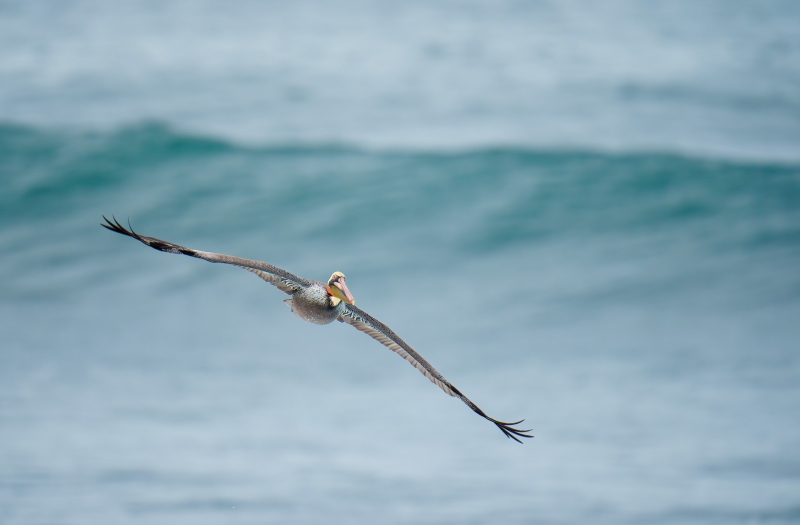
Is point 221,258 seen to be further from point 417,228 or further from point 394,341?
point 417,228

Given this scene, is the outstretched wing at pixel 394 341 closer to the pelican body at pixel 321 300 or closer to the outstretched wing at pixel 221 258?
the pelican body at pixel 321 300

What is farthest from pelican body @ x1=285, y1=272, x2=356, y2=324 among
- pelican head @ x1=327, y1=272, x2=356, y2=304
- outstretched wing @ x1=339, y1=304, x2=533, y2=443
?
outstretched wing @ x1=339, y1=304, x2=533, y2=443

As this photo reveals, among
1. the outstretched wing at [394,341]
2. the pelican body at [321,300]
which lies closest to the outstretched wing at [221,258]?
the pelican body at [321,300]

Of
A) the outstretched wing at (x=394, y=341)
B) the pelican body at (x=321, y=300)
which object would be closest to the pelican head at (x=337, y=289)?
the pelican body at (x=321, y=300)

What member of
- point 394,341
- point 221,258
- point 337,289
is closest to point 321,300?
point 337,289

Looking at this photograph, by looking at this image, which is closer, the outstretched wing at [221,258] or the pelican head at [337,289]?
the outstretched wing at [221,258]

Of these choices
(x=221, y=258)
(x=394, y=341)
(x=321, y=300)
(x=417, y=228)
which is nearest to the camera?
(x=221, y=258)

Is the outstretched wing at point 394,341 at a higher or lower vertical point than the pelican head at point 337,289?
lower

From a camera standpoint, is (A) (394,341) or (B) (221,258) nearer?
(B) (221,258)

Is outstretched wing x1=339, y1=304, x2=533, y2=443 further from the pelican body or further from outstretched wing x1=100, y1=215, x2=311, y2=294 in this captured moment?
outstretched wing x1=100, y1=215, x2=311, y2=294

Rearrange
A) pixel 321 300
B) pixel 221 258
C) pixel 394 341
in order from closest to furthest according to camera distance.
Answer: pixel 221 258 < pixel 321 300 < pixel 394 341

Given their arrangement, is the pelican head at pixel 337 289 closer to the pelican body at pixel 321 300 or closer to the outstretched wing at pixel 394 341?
the pelican body at pixel 321 300

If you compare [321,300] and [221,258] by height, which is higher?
[321,300]

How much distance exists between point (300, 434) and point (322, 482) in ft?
4.88
